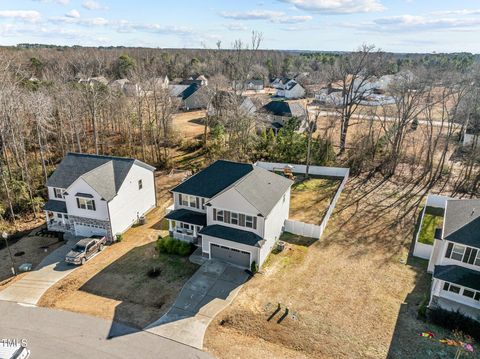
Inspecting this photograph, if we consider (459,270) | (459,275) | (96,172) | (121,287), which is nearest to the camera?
(459,275)

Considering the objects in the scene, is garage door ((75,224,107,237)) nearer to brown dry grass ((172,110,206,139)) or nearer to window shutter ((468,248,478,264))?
window shutter ((468,248,478,264))

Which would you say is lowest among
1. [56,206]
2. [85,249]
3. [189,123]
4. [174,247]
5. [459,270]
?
[85,249]

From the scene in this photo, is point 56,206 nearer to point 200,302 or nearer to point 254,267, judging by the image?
point 200,302

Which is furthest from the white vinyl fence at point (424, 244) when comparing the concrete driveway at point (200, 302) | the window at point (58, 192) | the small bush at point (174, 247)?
the window at point (58, 192)

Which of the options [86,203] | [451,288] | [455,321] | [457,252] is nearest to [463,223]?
[457,252]

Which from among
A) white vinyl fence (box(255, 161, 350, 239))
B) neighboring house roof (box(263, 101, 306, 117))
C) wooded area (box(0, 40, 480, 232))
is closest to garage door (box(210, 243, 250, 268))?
white vinyl fence (box(255, 161, 350, 239))

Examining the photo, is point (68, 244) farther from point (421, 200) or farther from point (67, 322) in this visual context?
point (421, 200)

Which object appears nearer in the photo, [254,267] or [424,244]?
[254,267]
